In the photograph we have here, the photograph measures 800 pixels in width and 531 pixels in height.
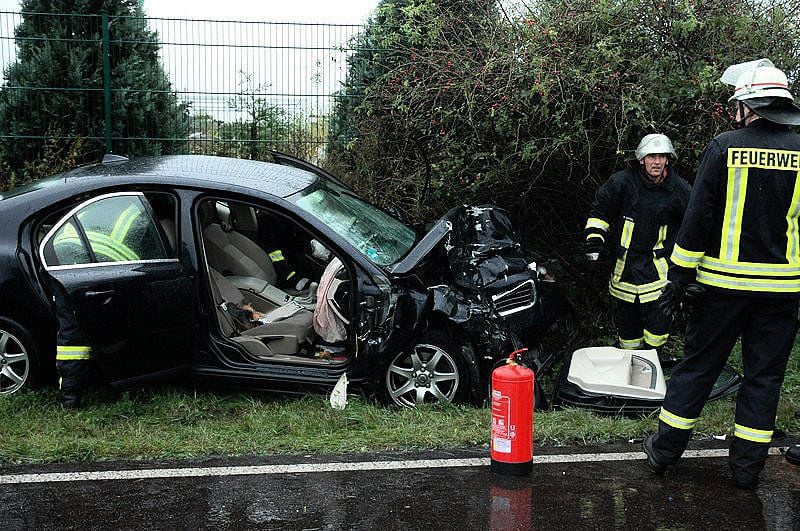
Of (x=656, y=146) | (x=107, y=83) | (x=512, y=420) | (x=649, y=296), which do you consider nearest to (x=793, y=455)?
(x=512, y=420)

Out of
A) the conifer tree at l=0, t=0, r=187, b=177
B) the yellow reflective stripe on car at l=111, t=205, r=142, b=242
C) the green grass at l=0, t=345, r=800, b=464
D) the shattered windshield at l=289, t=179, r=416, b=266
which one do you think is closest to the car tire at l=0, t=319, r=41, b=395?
the green grass at l=0, t=345, r=800, b=464

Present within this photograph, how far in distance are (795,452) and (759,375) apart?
683 millimetres

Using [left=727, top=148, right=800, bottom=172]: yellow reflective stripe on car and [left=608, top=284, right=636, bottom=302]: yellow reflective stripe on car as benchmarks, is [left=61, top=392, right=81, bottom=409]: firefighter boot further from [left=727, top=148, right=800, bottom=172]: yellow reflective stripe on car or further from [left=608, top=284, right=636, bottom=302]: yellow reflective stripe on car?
[left=727, top=148, right=800, bottom=172]: yellow reflective stripe on car

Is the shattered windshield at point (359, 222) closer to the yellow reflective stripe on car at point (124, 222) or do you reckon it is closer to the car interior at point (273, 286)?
the car interior at point (273, 286)

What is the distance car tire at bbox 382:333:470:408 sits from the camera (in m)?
5.61

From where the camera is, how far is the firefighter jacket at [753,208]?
4391mm

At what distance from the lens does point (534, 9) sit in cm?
786

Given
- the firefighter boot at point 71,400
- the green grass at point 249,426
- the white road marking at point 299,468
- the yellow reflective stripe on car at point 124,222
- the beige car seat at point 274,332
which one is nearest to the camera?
the white road marking at point 299,468

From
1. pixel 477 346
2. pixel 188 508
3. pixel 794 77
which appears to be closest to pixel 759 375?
pixel 477 346

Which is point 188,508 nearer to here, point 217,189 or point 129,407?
point 129,407

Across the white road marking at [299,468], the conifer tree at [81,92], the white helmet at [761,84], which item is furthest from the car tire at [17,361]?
the conifer tree at [81,92]

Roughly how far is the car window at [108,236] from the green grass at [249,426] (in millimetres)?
911

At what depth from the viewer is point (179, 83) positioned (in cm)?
1010

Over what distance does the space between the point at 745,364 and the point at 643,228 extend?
209 centimetres
